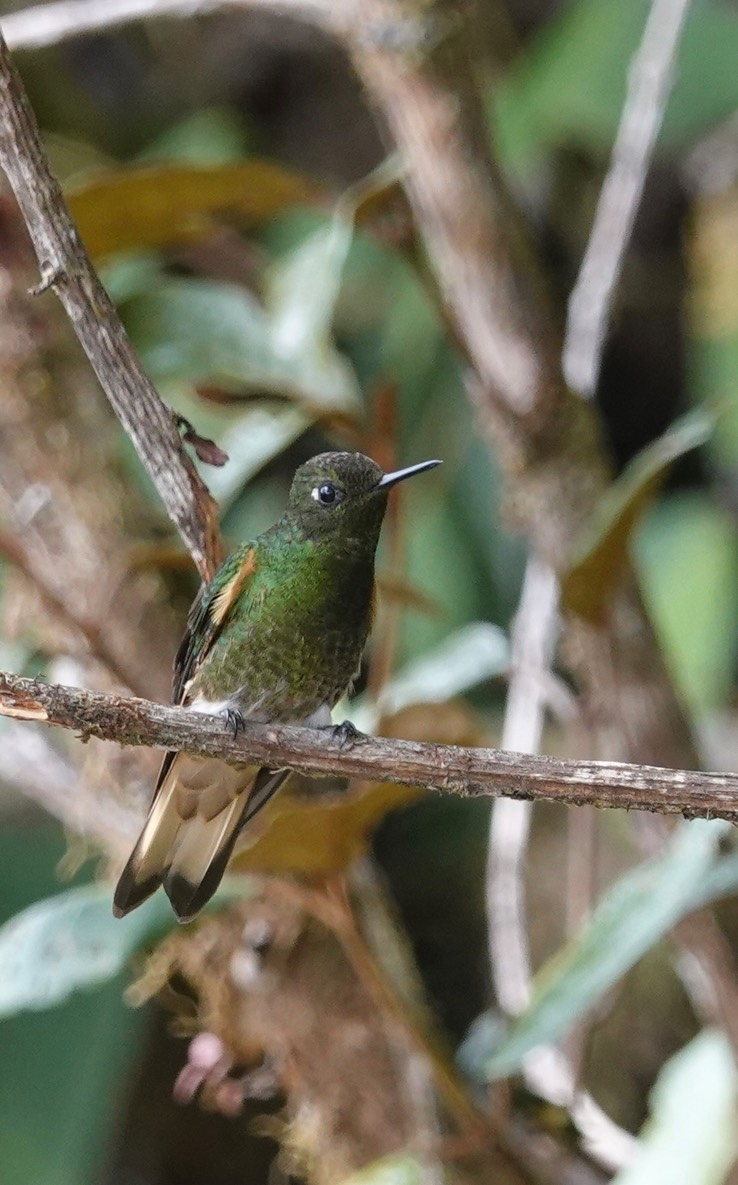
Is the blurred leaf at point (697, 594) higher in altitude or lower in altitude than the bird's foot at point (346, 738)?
higher

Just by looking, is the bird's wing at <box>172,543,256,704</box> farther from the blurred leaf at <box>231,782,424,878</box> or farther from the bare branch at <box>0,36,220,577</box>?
the bare branch at <box>0,36,220,577</box>

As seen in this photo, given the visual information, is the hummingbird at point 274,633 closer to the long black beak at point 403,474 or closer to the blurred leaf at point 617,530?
the long black beak at point 403,474

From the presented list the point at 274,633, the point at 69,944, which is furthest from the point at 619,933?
the point at 69,944

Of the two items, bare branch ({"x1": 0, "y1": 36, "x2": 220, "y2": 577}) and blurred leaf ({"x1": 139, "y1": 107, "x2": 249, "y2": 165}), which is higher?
blurred leaf ({"x1": 139, "y1": 107, "x2": 249, "y2": 165})

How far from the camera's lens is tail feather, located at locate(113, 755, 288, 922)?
193cm

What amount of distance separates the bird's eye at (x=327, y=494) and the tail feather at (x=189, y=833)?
401 mm

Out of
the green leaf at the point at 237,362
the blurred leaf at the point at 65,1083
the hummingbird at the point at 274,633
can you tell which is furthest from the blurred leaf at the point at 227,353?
the blurred leaf at the point at 65,1083

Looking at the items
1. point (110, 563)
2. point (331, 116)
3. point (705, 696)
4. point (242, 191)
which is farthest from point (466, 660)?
point (331, 116)

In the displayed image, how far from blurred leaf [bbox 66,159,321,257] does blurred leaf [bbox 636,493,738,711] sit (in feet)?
4.26

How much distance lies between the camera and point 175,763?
2.00 meters

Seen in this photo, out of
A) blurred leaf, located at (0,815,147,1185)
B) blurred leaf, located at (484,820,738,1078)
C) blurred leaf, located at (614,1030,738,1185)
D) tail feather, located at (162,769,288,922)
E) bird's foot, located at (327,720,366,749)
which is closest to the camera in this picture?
bird's foot, located at (327,720,366,749)

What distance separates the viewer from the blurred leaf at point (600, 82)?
139 inches

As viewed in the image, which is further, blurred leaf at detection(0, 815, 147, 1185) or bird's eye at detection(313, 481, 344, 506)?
blurred leaf at detection(0, 815, 147, 1185)

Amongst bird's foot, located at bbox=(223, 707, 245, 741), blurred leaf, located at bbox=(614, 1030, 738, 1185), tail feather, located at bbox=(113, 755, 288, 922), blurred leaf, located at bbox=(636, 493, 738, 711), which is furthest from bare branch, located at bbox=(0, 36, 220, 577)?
blurred leaf, located at bbox=(636, 493, 738, 711)
